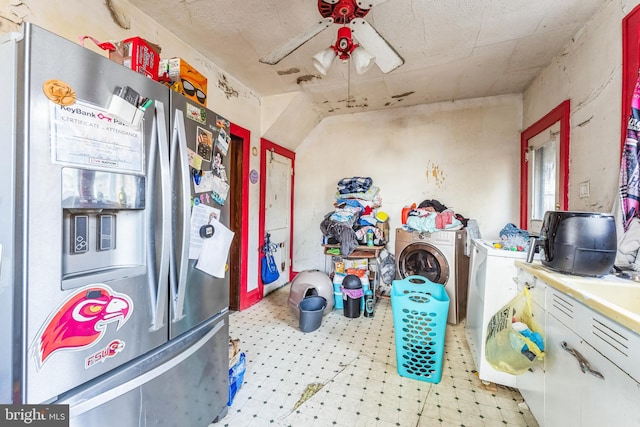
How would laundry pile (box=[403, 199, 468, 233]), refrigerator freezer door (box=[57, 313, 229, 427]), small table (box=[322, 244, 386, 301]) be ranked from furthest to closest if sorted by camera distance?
small table (box=[322, 244, 386, 301]) < laundry pile (box=[403, 199, 468, 233]) < refrigerator freezer door (box=[57, 313, 229, 427])

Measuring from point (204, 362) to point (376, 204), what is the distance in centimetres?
271

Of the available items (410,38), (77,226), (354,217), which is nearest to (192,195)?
(77,226)

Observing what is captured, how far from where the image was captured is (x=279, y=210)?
3574 mm

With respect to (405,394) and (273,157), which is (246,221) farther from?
(405,394)

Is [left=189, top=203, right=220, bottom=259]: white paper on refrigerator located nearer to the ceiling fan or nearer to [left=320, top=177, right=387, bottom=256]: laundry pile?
the ceiling fan

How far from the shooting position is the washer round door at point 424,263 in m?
2.67

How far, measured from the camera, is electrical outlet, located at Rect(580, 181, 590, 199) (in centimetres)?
171

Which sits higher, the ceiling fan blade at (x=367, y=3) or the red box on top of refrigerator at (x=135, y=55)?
the ceiling fan blade at (x=367, y=3)

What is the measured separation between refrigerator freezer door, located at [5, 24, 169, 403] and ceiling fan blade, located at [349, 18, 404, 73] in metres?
1.01

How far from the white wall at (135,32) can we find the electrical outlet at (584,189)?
115 inches

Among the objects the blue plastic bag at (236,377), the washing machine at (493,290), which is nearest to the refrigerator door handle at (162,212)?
the blue plastic bag at (236,377)

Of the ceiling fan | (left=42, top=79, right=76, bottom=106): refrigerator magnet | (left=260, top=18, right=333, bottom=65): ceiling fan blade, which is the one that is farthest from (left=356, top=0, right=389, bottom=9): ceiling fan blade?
(left=42, top=79, right=76, bottom=106): refrigerator magnet

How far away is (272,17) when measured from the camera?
177cm

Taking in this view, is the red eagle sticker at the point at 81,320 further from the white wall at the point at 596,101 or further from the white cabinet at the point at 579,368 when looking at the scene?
the white wall at the point at 596,101
